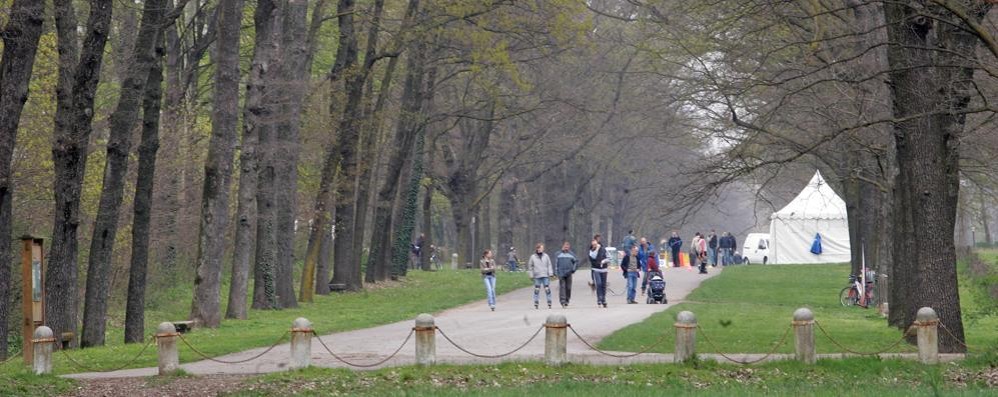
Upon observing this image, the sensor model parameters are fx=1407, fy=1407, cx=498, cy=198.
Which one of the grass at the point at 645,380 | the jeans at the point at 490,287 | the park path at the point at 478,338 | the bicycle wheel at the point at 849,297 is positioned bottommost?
the grass at the point at 645,380

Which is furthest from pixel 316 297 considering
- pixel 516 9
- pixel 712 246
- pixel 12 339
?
pixel 712 246

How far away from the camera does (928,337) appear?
794 inches

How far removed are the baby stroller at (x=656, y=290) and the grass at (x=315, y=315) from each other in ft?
18.3

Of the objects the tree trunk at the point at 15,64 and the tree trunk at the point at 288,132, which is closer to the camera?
the tree trunk at the point at 15,64

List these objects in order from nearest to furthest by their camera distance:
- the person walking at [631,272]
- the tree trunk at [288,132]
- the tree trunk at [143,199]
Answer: the tree trunk at [143,199] → the tree trunk at [288,132] → the person walking at [631,272]

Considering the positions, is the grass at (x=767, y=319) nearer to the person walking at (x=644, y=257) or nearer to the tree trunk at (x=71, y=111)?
the person walking at (x=644, y=257)

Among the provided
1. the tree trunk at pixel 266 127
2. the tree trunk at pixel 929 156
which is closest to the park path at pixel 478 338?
the tree trunk at pixel 929 156

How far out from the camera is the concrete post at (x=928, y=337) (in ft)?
66.1

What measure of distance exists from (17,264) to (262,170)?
7383mm

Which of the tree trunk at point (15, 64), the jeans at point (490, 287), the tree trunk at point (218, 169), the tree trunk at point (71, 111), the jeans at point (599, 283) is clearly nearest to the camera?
the tree trunk at point (15, 64)

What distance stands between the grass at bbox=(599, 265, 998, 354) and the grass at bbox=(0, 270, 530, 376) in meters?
6.58

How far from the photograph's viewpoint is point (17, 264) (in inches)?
1125

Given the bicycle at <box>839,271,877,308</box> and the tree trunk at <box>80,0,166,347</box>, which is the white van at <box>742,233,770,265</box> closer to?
the bicycle at <box>839,271,877,308</box>

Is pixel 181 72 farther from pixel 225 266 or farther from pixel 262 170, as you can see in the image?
pixel 262 170
